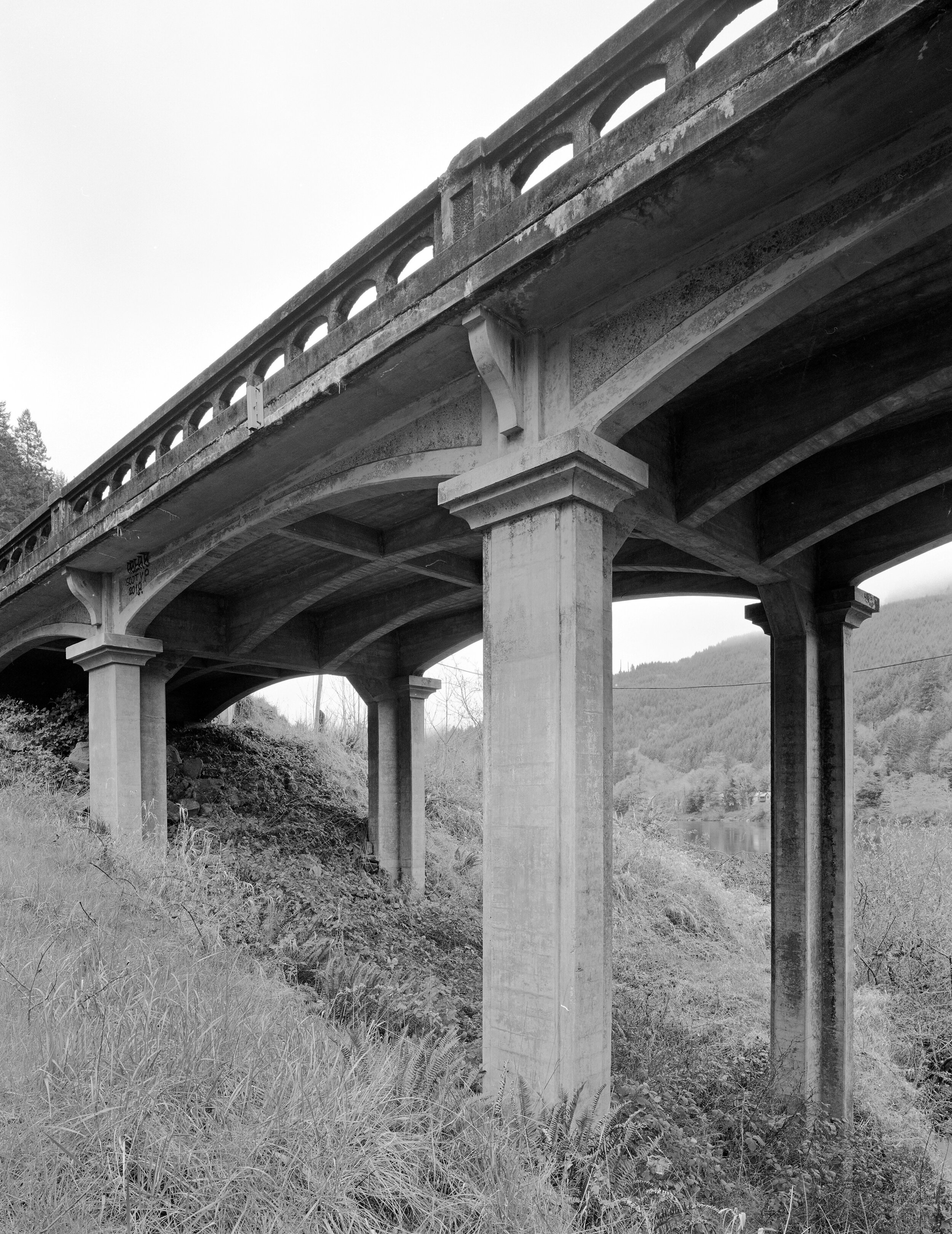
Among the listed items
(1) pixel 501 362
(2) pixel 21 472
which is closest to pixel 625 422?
(1) pixel 501 362

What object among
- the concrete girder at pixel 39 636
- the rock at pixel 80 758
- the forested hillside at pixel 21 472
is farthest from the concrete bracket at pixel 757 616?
the forested hillside at pixel 21 472

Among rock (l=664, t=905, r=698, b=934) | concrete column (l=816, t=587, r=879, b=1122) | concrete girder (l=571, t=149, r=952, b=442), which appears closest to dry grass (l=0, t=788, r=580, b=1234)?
concrete girder (l=571, t=149, r=952, b=442)

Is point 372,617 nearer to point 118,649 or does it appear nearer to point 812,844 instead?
point 118,649

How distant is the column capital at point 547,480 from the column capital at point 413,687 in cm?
967

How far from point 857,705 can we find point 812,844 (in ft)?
167

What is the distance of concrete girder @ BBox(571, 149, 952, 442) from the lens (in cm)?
392

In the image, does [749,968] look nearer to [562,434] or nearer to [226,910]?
[226,910]

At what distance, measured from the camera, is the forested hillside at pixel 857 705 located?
43.2 m

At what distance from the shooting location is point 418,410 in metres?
6.24

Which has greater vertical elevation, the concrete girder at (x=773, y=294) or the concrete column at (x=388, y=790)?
the concrete girder at (x=773, y=294)

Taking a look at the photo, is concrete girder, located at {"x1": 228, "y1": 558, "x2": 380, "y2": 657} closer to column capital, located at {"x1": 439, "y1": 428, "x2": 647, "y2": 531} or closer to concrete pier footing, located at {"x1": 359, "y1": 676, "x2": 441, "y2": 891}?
concrete pier footing, located at {"x1": 359, "y1": 676, "x2": 441, "y2": 891}

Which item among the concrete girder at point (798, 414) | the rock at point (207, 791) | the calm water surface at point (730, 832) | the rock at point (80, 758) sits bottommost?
the calm water surface at point (730, 832)

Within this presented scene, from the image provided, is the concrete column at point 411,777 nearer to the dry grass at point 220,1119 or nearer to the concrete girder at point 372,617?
the concrete girder at point 372,617

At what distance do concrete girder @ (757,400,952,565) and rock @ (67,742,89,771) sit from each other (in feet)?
34.8
